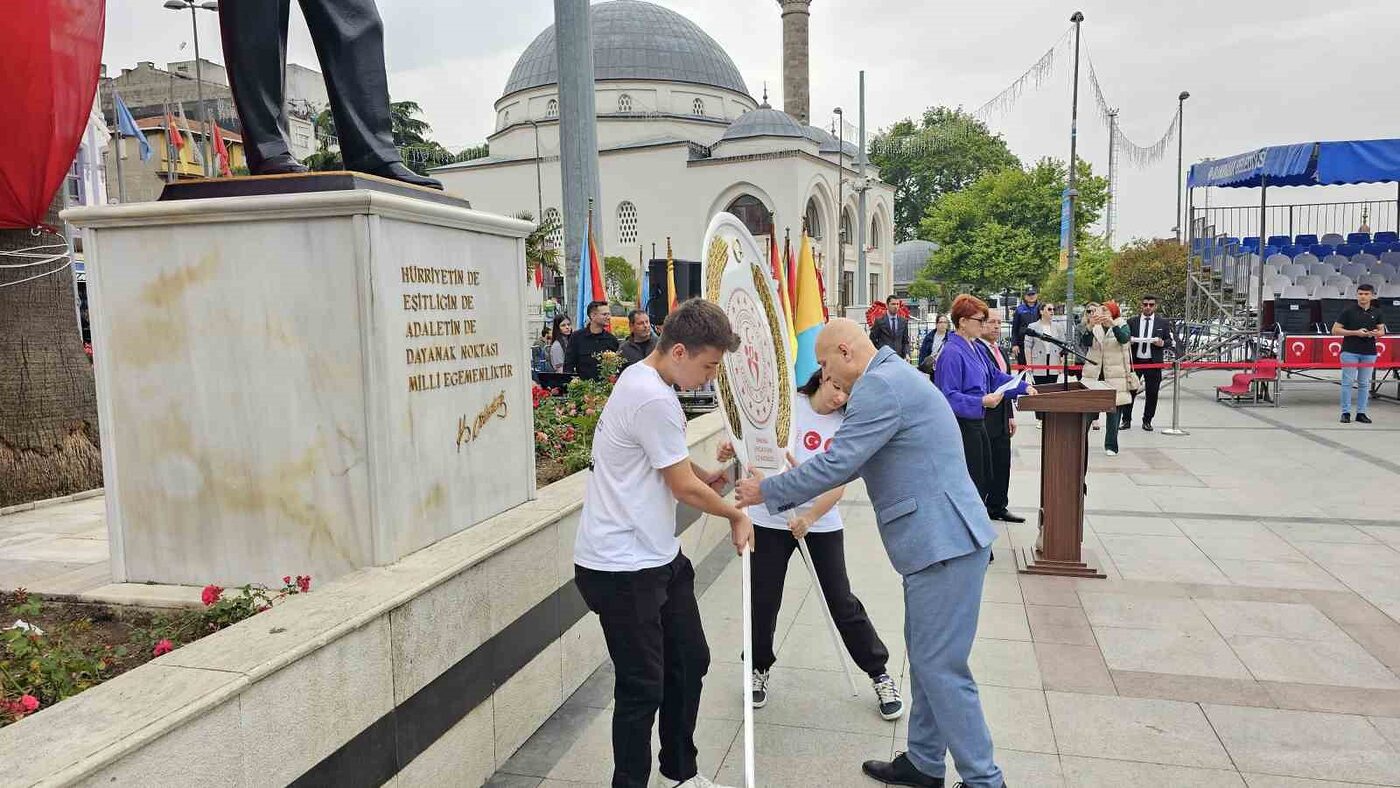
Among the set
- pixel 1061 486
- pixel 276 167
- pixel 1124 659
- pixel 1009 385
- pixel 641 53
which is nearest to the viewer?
pixel 276 167

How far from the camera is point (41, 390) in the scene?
20.6 feet

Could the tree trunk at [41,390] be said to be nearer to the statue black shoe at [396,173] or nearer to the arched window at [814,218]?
the statue black shoe at [396,173]

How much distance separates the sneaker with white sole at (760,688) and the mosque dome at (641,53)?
178ft

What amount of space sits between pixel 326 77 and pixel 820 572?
130 inches

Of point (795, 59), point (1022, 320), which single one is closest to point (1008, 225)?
point (795, 59)

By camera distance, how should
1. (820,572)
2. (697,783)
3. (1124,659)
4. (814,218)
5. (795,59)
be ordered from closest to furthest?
(697,783) → (820,572) → (1124,659) → (814,218) → (795,59)

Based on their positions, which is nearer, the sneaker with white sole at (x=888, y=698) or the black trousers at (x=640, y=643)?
the black trousers at (x=640, y=643)

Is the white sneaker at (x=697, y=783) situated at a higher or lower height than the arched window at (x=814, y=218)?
lower

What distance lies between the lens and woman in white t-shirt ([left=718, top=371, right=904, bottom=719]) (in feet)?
13.7

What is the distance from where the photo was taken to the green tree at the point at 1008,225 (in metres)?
52.5

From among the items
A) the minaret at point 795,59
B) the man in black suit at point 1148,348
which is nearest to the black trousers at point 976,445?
the man in black suit at point 1148,348

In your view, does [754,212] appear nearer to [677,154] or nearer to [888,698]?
[677,154]
